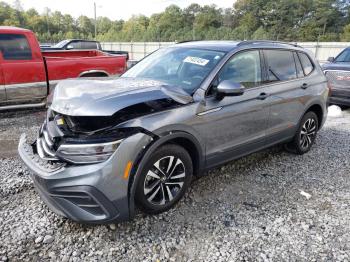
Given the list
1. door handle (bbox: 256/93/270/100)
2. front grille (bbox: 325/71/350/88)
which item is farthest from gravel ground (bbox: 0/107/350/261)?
front grille (bbox: 325/71/350/88)

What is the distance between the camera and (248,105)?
153 inches

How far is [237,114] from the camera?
3.74 meters

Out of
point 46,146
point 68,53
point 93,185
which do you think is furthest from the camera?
point 68,53

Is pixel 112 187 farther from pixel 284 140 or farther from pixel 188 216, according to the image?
pixel 284 140

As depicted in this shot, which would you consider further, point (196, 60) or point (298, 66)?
point (298, 66)

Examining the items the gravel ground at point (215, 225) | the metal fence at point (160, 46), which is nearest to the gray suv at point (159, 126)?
the gravel ground at point (215, 225)

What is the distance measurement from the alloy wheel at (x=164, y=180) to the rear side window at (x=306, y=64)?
2872mm

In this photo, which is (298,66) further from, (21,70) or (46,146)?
(21,70)

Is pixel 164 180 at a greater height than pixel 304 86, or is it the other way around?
pixel 304 86

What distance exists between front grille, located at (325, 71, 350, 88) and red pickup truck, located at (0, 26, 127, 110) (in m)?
6.71

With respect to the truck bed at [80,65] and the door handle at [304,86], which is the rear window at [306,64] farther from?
the truck bed at [80,65]

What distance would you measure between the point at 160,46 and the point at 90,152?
1627 cm

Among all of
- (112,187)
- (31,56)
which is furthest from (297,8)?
(112,187)

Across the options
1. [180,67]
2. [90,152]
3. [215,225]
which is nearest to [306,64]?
[180,67]
